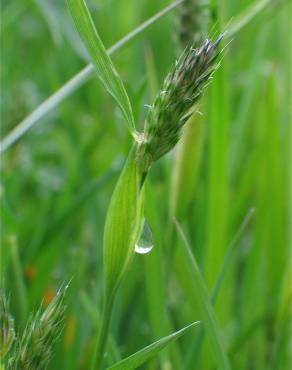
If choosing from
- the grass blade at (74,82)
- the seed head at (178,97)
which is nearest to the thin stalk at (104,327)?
the seed head at (178,97)

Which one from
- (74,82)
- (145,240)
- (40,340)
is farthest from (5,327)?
(74,82)

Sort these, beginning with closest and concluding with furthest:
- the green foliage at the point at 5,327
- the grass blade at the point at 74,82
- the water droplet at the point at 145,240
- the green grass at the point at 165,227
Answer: the green foliage at the point at 5,327 < the water droplet at the point at 145,240 < the grass blade at the point at 74,82 < the green grass at the point at 165,227

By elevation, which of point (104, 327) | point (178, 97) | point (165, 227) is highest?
point (178, 97)

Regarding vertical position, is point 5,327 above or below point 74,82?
below

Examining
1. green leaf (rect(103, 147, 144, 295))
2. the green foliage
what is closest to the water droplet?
green leaf (rect(103, 147, 144, 295))

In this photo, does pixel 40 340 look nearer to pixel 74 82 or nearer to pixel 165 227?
pixel 74 82

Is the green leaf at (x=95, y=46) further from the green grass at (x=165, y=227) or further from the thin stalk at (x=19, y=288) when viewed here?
the thin stalk at (x=19, y=288)
